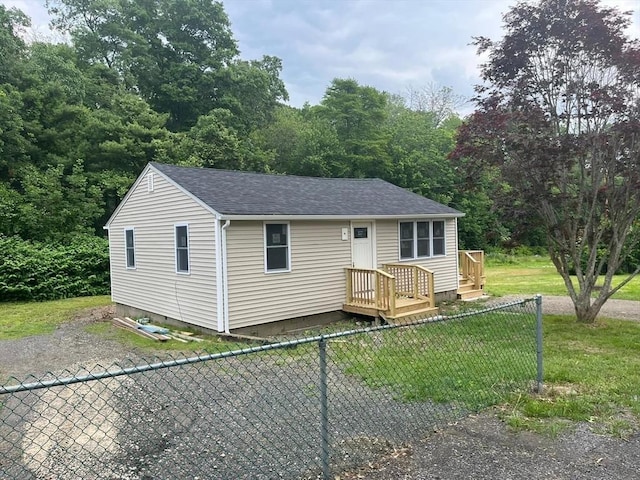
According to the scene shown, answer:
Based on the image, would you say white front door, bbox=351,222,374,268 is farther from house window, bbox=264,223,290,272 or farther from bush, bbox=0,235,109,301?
bush, bbox=0,235,109,301

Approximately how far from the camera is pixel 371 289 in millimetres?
10016

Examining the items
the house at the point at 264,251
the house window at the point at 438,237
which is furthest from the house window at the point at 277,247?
the house window at the point at 438,237

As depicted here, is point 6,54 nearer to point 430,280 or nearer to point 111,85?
point 111,85

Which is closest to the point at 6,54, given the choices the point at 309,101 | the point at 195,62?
the point at 195,62

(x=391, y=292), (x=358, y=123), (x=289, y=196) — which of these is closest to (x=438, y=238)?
(x=391, y=292)

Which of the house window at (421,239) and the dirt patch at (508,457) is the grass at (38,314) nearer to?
the house window at (421,239)

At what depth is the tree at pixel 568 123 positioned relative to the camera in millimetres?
8031

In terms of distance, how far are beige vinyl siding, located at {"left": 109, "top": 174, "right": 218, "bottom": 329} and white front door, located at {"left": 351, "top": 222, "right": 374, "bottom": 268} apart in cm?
347

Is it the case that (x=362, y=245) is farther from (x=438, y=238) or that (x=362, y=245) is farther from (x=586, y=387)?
(x=586, y=387)

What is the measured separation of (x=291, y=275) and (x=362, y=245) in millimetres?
2206

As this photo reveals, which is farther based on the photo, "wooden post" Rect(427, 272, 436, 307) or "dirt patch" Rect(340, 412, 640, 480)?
"wooden post" Rect(427, 272, 436, 307)

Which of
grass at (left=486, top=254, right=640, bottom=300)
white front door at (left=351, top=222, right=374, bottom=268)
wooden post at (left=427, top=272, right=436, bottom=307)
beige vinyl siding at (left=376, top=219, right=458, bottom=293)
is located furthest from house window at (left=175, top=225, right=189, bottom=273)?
grass at (left=486, top=254, right=640, bottom=300)

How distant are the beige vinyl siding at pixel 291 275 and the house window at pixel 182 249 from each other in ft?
4.59

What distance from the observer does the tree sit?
8031 millimetres
